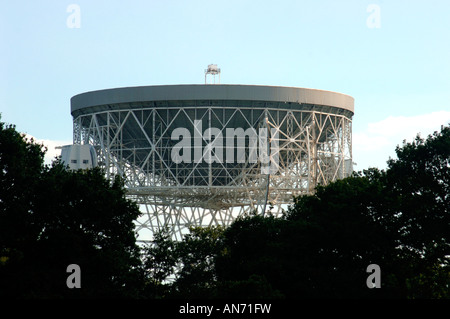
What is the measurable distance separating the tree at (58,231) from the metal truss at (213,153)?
18651 millimetres

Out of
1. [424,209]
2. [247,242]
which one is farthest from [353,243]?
[247,242]

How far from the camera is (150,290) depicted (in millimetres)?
57000

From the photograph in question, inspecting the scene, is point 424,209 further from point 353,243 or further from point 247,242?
point 247,242

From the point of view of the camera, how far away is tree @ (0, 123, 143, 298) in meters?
50.2

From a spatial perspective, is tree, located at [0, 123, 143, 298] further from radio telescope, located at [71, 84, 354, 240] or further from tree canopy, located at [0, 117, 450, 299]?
radio telescope, located at [71, 84, 354, 240]

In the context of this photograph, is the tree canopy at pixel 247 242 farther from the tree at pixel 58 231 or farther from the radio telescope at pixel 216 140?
the radio telescope at pixel 216 140

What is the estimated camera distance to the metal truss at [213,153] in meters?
75.1

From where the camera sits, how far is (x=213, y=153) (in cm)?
7531

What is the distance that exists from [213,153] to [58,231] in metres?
25.0

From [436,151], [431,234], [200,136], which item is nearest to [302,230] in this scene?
[431,234]

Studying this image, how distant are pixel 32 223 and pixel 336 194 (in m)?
18.5
